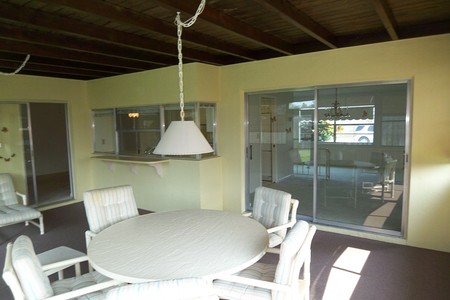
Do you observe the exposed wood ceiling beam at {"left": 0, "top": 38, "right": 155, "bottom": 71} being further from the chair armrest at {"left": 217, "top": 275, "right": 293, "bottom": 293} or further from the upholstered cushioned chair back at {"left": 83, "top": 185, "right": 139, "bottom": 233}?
the chair armrest at {"left": 217, "top": 275, "right": 293, "bottom": 293}

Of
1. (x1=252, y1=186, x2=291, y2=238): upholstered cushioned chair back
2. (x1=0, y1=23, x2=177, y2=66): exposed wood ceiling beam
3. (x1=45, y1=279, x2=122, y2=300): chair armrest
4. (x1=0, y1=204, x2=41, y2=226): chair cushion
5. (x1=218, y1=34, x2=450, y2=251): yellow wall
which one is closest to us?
(x1=45, y1=279, x2=122, y2=300): chair armrest

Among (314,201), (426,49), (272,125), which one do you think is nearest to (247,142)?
(272,125)

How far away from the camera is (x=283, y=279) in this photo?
177 centimetres

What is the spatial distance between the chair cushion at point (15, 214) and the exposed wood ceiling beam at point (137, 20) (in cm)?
311

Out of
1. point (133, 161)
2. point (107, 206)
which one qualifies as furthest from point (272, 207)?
point (133, 161)

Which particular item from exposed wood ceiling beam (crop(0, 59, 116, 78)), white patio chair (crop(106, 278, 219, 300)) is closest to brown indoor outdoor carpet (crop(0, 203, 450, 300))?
white patio chair (crop(106, 278, 219, 300))

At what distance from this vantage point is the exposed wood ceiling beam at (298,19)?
2.41 m

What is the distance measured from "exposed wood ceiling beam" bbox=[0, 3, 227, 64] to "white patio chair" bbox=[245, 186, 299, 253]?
2225mm

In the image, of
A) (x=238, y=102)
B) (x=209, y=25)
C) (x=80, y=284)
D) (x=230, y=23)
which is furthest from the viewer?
(x=238, y=102)

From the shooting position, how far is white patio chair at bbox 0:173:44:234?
396 cm

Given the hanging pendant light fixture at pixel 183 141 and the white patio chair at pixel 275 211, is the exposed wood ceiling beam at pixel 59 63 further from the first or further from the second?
the white patio chair at pixel 275 211

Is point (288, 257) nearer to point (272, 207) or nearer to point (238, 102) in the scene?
point (272, 207)

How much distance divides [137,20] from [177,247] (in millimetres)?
2107

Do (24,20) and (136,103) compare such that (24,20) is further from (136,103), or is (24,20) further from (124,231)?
(136,103)
